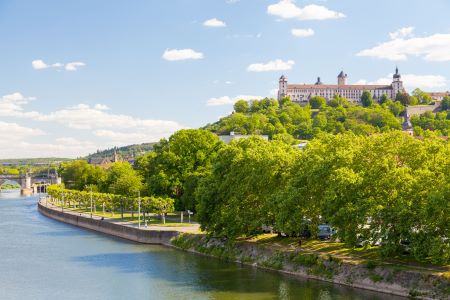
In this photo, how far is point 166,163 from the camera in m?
79.1

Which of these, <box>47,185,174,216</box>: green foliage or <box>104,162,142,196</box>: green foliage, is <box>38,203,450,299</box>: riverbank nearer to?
<box>47,185,174,216</box>: green foliage

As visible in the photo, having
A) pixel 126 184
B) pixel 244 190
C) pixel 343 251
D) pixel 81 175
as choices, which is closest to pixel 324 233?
pixel 343 251

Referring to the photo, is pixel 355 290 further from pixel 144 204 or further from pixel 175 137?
pixel 175 137

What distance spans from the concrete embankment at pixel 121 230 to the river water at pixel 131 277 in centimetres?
152

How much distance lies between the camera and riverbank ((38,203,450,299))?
37625 millimetres

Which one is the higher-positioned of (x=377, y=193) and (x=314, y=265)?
(x=377, y=193)

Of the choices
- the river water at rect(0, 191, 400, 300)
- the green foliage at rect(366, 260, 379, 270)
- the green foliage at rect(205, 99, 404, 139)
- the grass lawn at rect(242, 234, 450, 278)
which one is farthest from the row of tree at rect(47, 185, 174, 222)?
the green foliage at rect(205, 99, 404, 139)

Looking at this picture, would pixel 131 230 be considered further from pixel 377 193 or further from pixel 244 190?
pixel 377 193

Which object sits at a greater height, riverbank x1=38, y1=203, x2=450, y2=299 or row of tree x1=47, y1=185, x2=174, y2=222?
row of tree x1=47, y1=185, x2=174, y2=222

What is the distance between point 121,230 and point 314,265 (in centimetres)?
3164

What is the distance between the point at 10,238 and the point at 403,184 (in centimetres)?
4865

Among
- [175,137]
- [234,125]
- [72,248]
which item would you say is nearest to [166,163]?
[175,137]

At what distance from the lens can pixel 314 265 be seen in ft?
148

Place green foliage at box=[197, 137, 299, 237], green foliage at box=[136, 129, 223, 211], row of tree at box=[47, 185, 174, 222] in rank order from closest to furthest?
green foliage at box=[197, 137, 299, 237], row of tree at box=[47, 185, 174, 222], green foliage at box=[136, 129, 223, 211]
